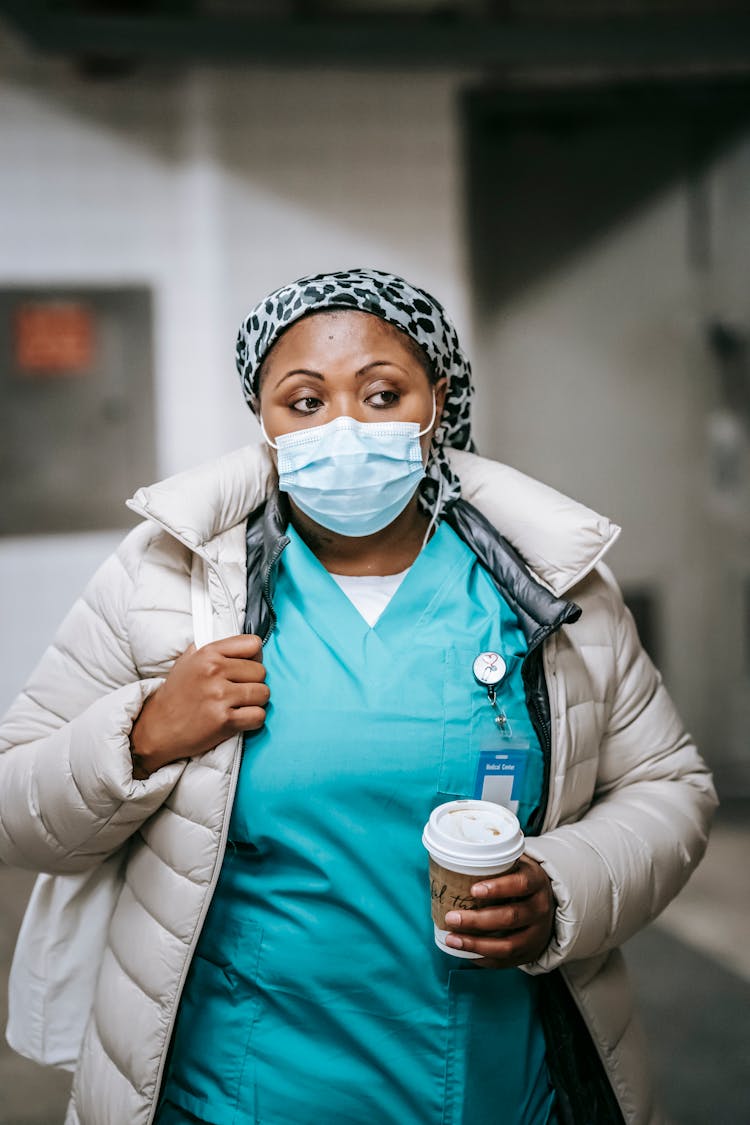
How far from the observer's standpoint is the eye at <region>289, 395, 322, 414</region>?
136 centimetres

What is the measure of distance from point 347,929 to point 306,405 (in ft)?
A: 2.28

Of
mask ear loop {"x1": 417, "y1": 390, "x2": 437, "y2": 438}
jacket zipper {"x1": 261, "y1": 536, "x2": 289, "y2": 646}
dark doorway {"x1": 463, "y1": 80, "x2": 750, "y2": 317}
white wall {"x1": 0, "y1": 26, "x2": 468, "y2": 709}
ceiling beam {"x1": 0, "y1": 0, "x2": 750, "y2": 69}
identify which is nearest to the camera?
jacket zipper {"x1": 261, "y1": 536, "x2": 289, "y2": 646}

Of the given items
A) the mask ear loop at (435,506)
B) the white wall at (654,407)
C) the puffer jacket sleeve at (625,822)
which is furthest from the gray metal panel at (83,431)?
the puffer jacket sleeve at (625,822)

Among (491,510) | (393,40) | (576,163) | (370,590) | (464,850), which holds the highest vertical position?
(393,40)

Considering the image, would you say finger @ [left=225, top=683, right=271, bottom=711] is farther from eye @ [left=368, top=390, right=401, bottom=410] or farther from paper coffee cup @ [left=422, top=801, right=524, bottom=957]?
eye @ [left=368, top=390, right=401, bottom=410]

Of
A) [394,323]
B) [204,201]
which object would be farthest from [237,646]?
[204,201]

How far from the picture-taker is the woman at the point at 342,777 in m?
1.20

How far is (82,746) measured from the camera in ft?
3.93

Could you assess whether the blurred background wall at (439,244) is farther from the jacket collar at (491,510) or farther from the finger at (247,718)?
the finger at (247,718)

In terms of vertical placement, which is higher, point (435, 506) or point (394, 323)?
point (394, 323)

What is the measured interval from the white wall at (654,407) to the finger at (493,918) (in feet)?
9.70

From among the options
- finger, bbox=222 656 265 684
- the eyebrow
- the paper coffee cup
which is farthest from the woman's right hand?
the eyebrow

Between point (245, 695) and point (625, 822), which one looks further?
point (625, 822)

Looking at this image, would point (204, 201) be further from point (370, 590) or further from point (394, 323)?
point (370, 590)
